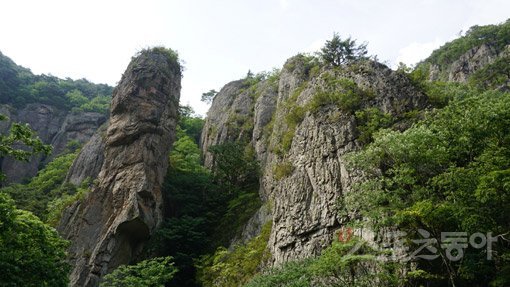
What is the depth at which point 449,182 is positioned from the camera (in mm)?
12930

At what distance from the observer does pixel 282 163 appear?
2244 centimetres

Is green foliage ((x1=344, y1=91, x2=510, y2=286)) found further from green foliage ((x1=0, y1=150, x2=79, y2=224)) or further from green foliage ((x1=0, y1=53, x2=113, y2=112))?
green foliage ((x1=0, y1=53, x2=113, y2=112))

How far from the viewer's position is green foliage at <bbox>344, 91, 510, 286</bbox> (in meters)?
11.9

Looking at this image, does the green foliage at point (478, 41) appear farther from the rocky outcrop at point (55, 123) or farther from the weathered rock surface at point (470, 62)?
the rocky outcrop at point (55, 123)

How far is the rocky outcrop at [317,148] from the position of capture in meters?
18.0

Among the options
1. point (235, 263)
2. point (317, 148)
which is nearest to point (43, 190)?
point (235, 263)

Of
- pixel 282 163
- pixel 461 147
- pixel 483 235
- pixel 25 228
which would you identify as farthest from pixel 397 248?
pixel 25 228

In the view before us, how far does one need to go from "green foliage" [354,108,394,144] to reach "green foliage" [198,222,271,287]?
286 inches

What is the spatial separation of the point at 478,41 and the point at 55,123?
2155 inches

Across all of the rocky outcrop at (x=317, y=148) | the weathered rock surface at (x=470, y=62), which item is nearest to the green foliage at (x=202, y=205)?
the rocky outcrop at (x=317, y=148)

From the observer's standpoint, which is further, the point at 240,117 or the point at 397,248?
the point at 240,117

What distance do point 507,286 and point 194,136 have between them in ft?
122

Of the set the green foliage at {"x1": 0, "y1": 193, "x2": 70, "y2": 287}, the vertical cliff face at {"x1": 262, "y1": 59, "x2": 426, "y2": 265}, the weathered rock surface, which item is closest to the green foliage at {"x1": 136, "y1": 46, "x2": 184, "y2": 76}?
the vertical cliff face at {"x1": 262, "y1": 59, "x2": 426, "y2": 265}

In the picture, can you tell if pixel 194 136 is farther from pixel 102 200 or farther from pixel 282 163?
pixel 282 163
